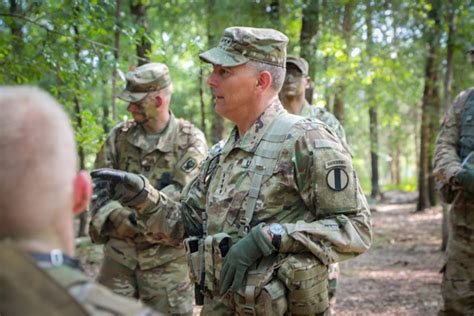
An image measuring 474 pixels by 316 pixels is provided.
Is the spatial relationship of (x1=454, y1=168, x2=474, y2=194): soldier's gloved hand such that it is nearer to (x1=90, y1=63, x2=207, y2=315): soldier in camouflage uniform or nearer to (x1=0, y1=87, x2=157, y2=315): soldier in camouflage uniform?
(x1=90, y1=63, x2=207, y2=315): soldier in camouflage uniform

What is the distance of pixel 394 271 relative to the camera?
29.5ft

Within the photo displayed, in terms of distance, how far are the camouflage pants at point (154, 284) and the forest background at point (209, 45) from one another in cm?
197

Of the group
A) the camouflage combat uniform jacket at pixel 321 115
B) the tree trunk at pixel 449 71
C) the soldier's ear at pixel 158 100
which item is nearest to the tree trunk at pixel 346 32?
the tree trunk at pixel 449 71

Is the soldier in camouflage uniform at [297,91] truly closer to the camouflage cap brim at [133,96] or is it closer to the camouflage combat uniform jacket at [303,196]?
the camouflage cap brim at [133,96]

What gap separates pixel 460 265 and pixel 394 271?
405 centimetres

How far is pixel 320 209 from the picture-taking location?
2.95 m

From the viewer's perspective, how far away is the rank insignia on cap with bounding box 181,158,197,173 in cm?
479

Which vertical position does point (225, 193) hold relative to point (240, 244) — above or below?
above

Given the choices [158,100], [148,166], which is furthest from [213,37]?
[148,166]

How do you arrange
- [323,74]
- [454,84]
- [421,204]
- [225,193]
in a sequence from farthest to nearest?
[421,204] → [454,84] → [323,74] → [225,193]

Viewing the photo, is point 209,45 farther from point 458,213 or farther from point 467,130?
point 458,213

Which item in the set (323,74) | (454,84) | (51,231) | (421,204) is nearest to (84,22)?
(51,231)

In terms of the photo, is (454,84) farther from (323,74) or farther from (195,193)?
(195,193)

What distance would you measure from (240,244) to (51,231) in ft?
4.62
